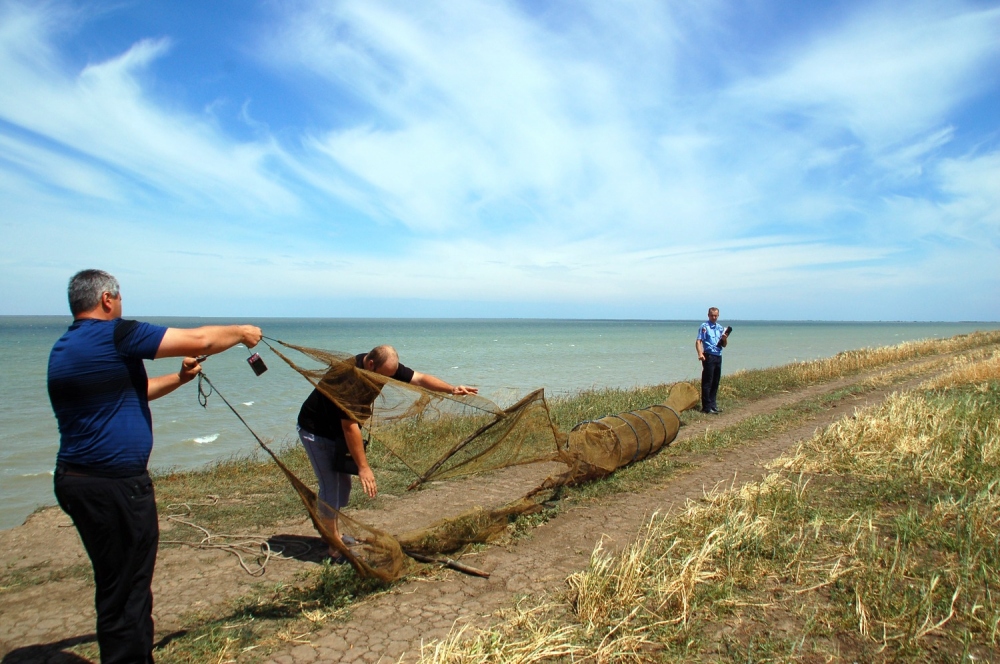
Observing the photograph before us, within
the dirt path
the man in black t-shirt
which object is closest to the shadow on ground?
the dirt path

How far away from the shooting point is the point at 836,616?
3844mm

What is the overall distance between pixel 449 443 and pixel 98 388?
393 cm

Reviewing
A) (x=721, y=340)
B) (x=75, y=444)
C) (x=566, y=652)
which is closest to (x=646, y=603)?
(x=566, y=652)

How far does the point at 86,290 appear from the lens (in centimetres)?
303

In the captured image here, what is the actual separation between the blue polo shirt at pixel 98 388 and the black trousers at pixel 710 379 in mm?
10562

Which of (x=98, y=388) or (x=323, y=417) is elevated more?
(x=98, y=388)

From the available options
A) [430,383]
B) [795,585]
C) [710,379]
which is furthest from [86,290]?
[710,379]

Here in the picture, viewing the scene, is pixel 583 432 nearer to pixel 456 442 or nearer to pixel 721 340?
pixel 456 442

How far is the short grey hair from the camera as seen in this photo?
301cm

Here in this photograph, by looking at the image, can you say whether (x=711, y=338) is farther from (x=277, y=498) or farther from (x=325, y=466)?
(x=325, y=466)

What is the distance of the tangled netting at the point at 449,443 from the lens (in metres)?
4.68

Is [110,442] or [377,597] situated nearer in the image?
[110,442]

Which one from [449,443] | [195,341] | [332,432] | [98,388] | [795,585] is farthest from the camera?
[449,443]

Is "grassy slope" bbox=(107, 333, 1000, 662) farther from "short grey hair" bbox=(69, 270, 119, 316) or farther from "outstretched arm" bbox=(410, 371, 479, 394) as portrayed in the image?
"short grey hair" bbox=(69, 270, 119, 316)
